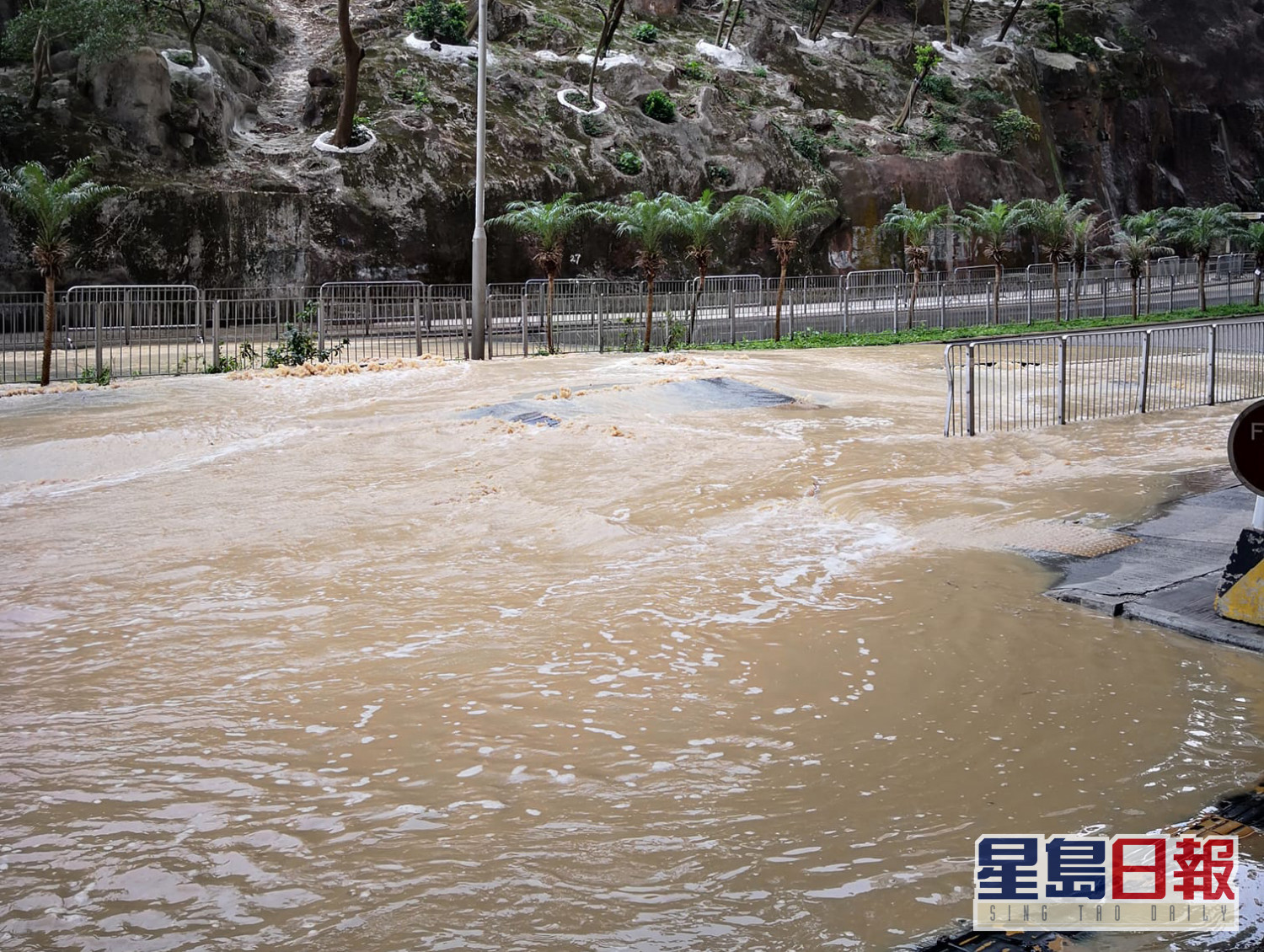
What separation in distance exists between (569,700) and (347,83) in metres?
39.6

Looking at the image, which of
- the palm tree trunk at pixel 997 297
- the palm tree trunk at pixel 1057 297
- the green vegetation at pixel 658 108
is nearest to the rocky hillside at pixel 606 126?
the green vegetation at pixel 658 108

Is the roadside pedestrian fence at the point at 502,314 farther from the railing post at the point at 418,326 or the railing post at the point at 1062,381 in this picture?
the railing post at the point at 1062,381

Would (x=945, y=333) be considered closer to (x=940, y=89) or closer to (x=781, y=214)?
(x=781, y=214)

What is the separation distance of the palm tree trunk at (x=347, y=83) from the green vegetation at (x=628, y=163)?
38.2ft

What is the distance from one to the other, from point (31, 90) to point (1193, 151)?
65.9m

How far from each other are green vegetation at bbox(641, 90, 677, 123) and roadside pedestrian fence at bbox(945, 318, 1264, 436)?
32031 mm

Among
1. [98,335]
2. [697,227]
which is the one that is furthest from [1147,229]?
[98,335]

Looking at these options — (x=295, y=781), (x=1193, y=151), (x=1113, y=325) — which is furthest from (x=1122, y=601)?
(x=1193, y=151)

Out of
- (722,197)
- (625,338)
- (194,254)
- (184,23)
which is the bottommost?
(625,338)

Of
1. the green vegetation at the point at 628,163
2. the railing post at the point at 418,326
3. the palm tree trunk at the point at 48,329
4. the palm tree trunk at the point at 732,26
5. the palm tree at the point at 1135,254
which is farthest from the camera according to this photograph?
the palm tree trunk at the point at 732,26

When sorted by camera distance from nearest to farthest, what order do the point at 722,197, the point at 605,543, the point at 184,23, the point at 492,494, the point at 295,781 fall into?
the point at 295,781, the point at 605,543, the point at 492,494, the point at 184,23, the point at 722,197

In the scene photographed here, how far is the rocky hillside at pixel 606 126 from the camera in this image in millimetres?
39906

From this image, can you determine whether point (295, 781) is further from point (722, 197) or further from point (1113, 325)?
point (722, 197)

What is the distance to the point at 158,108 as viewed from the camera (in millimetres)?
40562
